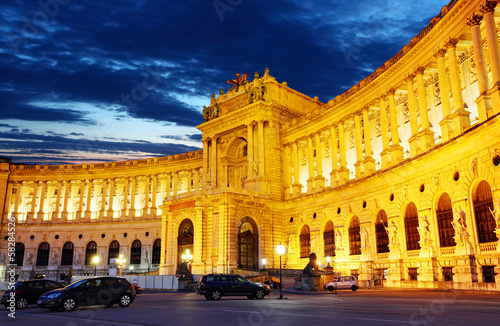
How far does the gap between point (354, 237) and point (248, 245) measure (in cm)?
1308

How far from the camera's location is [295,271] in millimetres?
44406

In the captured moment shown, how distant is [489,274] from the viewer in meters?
25.6

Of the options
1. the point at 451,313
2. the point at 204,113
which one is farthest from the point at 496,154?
the point at 204,113

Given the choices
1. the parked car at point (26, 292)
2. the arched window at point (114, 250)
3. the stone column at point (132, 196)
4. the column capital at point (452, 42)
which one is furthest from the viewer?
the stone column at point (132, 196)

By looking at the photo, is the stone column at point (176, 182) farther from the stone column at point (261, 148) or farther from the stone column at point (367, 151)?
the stone column at point (367, 151)

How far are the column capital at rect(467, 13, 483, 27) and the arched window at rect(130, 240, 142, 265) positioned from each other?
60.3 meters

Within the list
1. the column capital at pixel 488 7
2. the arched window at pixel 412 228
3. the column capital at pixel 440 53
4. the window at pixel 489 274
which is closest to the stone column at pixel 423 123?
the column capital at pixel 440 53

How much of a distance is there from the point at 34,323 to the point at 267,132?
1667 inches

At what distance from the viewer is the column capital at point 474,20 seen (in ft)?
90.5

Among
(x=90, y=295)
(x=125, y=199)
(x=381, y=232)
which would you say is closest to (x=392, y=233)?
(x=381, y=232)

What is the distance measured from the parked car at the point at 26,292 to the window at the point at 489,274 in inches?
1001

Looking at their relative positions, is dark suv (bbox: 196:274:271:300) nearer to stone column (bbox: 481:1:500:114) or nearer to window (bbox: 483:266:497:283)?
window (bbox: 483:266:497:283)

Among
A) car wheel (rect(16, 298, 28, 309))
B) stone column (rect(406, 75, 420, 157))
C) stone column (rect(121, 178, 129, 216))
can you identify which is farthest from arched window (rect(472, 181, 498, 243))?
stone column (rect(121, 178, 129, 216))

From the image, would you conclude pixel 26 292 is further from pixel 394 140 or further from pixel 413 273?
pixel 394 140
